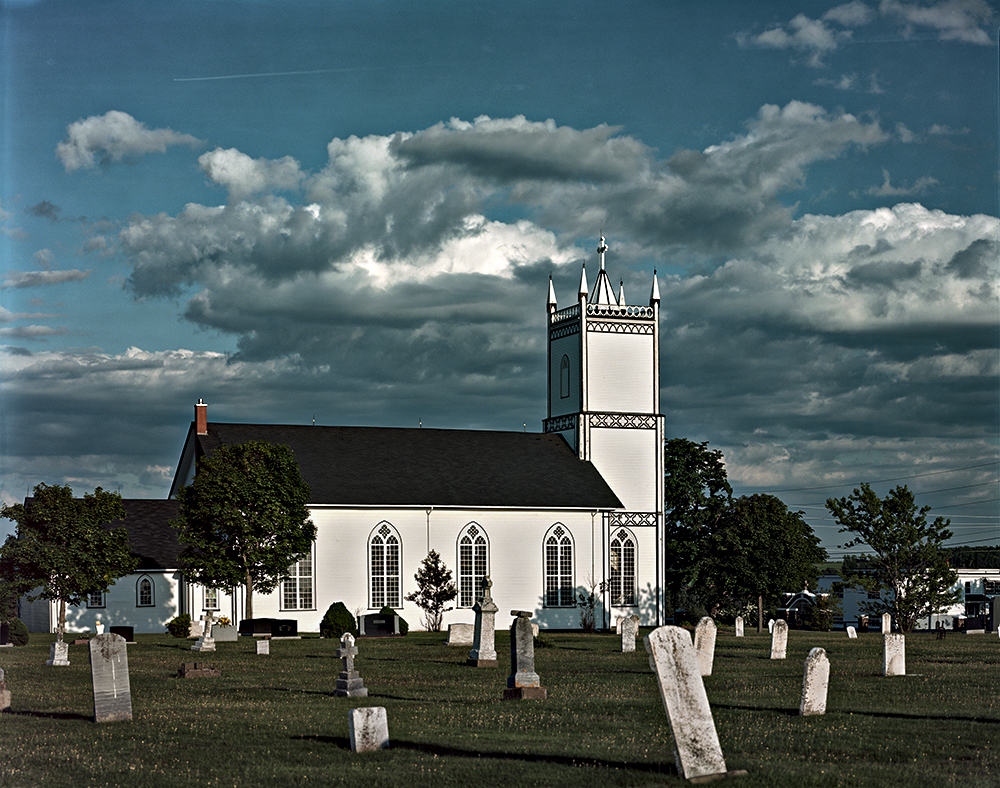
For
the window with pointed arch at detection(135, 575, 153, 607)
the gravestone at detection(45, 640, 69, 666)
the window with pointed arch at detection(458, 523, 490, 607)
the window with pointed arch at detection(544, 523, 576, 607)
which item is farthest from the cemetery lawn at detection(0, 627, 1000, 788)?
the window with pointed arch at detection(544, 523, 576, 607)

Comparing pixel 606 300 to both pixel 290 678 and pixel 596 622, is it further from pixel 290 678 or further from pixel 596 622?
pixel 290 678

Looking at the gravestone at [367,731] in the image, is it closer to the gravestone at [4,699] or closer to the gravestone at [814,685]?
the gravestone at [814,685]

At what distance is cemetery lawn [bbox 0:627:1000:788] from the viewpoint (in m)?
14.2

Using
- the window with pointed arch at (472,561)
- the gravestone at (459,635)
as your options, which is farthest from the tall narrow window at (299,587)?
the gravestone at (459,635)

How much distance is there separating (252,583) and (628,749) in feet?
121

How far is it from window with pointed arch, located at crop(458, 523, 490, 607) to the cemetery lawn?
2874cm

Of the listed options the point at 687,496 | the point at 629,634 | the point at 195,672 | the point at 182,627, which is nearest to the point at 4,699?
Result: the point at 195,672

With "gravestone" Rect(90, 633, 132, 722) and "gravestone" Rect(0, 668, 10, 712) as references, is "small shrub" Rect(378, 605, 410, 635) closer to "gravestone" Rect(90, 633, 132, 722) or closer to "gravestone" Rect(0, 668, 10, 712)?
"gravestone" Rect(0, 668, 10, 712)

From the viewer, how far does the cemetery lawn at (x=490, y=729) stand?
1420 cm

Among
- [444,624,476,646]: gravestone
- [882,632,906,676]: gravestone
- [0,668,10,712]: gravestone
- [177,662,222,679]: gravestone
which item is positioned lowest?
[444,624,476,646]: gravestone

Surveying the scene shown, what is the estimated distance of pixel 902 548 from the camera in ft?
182

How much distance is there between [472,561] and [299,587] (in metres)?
9.29

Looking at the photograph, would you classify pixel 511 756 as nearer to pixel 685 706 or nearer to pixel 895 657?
pixel 685 706

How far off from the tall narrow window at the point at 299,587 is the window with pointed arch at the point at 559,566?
1283cm
